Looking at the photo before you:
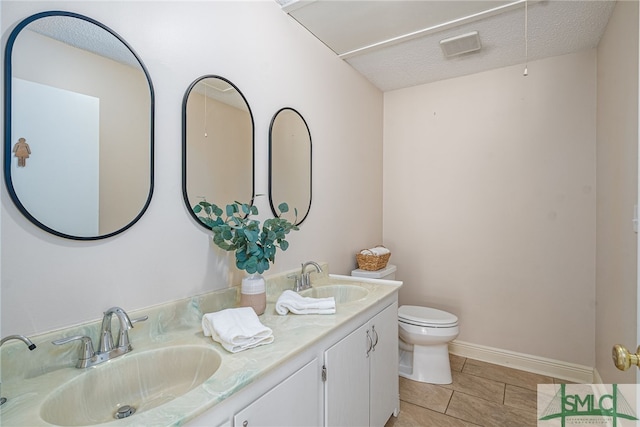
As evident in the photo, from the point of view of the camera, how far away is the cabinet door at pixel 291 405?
93 centimetres

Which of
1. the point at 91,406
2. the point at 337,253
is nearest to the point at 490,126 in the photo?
the point at 337,253

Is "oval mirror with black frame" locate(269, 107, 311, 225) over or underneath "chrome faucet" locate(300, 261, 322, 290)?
over

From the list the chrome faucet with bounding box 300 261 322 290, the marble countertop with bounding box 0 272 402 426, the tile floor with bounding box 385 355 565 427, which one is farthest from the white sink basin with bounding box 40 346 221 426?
the tile floor with bounding box 385 355 565 427

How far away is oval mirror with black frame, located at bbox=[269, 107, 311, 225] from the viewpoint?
6.05 ft

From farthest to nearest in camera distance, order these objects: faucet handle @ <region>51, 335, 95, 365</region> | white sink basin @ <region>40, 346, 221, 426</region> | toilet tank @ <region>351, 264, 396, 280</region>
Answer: toilet tank @ <region>351, 264, 396, 280</region> → faucet handle @ <region>51, 335, 95, 365</region> → white sink basin @ <region>40, 346, 221, 426</region>

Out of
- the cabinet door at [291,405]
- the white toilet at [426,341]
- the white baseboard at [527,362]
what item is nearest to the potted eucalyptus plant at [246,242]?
the cabinet door at [291,405]

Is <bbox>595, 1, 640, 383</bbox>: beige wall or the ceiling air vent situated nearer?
<bbox>595, 1, 640, 383</bbox>: beige wall

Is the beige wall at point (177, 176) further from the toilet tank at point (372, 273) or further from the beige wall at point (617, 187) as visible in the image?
the beige wall at point (617, 187)

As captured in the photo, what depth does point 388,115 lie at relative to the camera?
3.17m

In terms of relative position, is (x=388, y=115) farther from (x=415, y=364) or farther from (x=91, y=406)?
(x=91, y=406)

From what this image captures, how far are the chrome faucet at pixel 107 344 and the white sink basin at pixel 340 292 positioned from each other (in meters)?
1.02

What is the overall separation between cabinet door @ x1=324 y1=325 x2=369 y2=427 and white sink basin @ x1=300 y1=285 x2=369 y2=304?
345 millimetres

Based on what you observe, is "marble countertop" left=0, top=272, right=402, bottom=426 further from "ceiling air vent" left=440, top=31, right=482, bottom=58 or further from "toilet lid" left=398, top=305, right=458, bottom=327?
"ceiling air vent" left=440, top=31, right=482, bottom=58

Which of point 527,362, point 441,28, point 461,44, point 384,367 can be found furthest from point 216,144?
point 527,362
